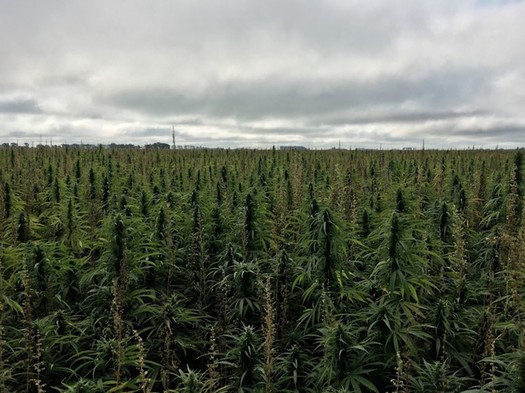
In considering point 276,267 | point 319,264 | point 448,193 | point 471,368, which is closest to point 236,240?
point 276,267

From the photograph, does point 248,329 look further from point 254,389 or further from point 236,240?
point 236,240

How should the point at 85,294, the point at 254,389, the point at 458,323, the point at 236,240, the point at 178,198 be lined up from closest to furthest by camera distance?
the point at 254,389 → the point at 458,323 → the point at 85,294 → the point at 236,240 → the point at 178,198

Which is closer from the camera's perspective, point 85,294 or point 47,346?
point 47,346

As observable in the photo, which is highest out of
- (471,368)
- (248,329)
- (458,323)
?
(248,329)

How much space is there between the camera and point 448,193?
27.9ft

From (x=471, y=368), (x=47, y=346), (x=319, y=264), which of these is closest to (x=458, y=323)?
(x=471, y=368)

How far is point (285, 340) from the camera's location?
3754 mm

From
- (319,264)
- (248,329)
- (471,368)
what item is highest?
(319,264)

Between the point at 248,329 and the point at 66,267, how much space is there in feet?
7.73

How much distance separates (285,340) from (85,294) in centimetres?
247

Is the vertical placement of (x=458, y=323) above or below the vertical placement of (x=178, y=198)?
below

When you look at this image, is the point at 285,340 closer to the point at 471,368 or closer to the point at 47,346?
the point at 471,368

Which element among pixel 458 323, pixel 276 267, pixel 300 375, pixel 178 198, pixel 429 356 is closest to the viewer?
pixel 300 375

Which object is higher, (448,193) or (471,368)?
(448,193)
